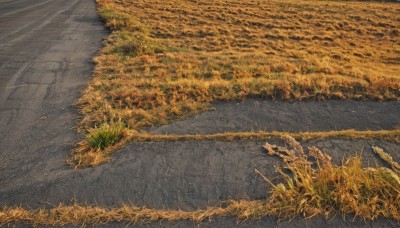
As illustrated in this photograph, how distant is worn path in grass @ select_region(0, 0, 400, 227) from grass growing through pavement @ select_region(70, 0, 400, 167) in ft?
1.47

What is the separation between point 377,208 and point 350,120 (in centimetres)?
307

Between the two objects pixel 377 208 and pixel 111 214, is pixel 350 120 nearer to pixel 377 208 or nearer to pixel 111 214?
pixel 377 208

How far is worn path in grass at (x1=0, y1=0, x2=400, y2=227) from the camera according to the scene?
17.1 feet

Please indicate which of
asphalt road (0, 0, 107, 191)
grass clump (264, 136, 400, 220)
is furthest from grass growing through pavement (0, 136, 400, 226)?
asphalt road (0, 0, 107, 191)

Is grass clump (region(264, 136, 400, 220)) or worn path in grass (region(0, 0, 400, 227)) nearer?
grass clump (region(264, 136, 400, 220))

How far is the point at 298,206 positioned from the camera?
16.0ft

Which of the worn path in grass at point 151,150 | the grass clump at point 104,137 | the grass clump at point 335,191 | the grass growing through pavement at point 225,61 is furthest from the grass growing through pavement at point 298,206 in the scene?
the grass clump at point 104,137

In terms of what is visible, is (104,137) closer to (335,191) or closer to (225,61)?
(335,191)

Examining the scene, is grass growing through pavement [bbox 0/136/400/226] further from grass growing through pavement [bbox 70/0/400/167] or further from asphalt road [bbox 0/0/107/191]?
grass growing through pavement [bbox 70/0/400/167]

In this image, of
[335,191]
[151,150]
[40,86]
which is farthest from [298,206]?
[40,86]

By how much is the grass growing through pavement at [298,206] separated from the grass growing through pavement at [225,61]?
1.30 m

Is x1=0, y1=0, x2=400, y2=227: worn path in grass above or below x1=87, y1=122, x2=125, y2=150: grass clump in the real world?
below

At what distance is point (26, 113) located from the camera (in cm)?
764

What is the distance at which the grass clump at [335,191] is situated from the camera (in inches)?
189
